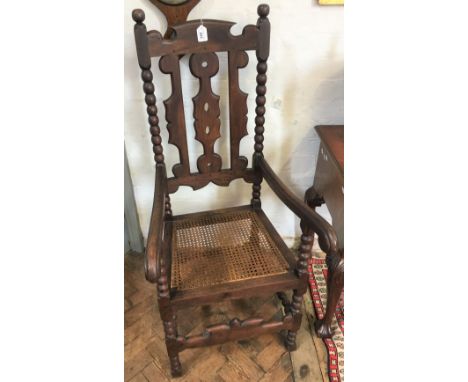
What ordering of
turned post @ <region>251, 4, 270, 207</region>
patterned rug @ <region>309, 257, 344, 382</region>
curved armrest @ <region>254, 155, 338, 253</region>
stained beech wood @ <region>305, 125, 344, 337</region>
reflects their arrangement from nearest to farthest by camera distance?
1. curved armrest @ <region>254, 155, 338, 253</region>
2. turned post @ <region>251, 4, 270, 207</region>
3. stained beech wood @ <region>305, 125, 344, 337</region>
4. patterned rug @ <region>309, 257, 344, 382</region>

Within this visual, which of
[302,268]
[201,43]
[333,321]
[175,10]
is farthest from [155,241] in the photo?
[333,321]

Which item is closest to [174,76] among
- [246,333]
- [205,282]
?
[205,282]

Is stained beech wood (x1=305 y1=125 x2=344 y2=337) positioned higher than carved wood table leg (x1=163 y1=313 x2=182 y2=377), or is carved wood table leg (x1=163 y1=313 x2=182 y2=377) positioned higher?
stained beech wood (x1=305 y1=125 x2=344 y2=337)

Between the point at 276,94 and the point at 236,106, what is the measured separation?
225 mm

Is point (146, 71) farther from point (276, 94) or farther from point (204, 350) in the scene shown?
point (204, 350)

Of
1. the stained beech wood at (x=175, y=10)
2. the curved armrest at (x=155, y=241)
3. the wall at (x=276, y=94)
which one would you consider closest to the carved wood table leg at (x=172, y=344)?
the curved armrest at (x=155, y=241)

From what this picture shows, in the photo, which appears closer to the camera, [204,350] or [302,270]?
[302,270]

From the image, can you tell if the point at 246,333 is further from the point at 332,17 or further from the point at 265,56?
the point at 332,17

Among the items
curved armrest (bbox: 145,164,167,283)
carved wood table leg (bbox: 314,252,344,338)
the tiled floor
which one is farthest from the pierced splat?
the tiled floor

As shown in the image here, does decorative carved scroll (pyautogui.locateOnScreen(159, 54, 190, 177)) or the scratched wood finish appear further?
the scratched wood finish

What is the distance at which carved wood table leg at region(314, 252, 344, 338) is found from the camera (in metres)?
1.15

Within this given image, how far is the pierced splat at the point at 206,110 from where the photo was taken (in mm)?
1108

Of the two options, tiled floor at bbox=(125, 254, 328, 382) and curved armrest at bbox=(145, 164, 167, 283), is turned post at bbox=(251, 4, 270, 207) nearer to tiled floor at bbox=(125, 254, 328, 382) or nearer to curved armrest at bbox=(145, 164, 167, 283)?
curved armrest at bbox=(145, 164, 167, 283)

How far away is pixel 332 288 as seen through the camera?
48.3 inches
